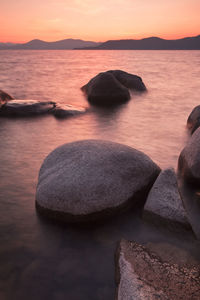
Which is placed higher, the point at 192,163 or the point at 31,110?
the point at 31,110

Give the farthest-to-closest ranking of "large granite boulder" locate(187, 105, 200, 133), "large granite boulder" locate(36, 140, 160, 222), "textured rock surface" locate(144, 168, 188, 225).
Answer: "large granite boulder" locate(187, 105, 200, 133), "large granite boulder" locate(36, 140, 160, 222), "textured rock surface" locate(144, 168, 188, 225)

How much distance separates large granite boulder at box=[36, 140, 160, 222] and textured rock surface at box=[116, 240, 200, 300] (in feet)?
3.06

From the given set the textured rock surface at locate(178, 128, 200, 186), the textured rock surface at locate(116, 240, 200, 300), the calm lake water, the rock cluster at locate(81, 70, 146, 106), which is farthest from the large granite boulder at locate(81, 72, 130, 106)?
the textured rock surface at locate(116, 240, 200, 300)

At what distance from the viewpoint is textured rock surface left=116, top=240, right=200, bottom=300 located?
2.85m

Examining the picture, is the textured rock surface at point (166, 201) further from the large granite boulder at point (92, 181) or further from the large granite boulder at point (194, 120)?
the large granite boulder at point (194, 120)

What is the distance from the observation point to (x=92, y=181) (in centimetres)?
444

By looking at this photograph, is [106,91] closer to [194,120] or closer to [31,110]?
[31,110]

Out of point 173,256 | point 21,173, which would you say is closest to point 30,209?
point 21,173

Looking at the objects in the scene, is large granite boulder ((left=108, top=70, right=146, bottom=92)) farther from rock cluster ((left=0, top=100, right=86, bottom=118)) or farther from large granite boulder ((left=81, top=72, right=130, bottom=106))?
rock cluster ((left=0, top=100, right=86, bottom=118))

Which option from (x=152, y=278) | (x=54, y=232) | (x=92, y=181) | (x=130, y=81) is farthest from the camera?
(x=130, y=81)

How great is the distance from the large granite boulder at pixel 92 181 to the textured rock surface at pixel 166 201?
0.33 meters

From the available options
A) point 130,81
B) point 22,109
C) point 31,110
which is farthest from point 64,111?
point 130,81

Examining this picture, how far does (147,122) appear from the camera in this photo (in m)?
11.0

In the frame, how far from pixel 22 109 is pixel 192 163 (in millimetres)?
7810
